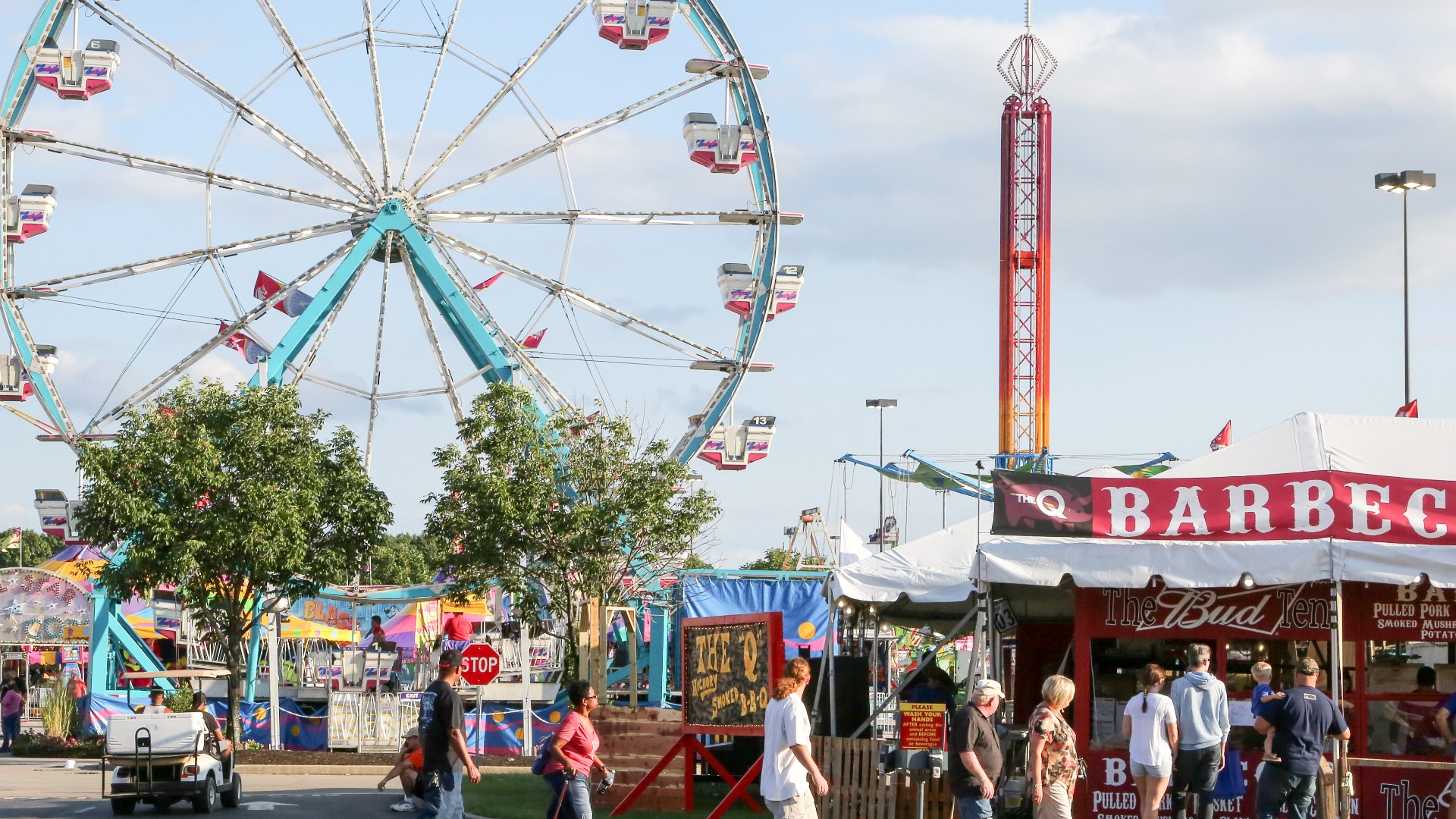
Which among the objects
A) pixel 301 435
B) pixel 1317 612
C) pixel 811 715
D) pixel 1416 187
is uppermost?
pixel 1416 187

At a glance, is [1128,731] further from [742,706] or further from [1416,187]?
[1416,187]

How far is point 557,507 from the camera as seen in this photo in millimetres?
28109

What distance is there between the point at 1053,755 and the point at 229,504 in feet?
65.4

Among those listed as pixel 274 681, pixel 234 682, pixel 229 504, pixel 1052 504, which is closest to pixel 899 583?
pixel 1052 504

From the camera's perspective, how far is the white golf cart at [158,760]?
17.8 meters

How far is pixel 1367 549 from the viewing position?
13.4m

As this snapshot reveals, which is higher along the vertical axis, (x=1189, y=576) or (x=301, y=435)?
(x=301, y=435)

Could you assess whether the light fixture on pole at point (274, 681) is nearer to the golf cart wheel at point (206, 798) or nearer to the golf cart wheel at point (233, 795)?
the golf cart wheel at point (233, 795)

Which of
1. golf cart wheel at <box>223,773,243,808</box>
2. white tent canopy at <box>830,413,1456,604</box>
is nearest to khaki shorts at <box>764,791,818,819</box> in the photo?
white tent canopy at <box>830,413,1456,604</box>

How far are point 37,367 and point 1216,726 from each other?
22.9m

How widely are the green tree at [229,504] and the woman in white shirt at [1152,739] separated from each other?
1754cm

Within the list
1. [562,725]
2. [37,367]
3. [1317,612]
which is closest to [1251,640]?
[1317,612]

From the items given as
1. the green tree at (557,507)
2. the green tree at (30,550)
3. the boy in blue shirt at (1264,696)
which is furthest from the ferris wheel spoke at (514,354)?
the green tree at (30,550)

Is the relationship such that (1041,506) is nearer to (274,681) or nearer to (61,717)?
(274,681)
